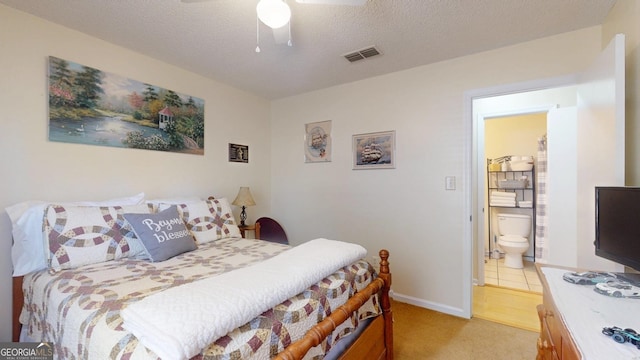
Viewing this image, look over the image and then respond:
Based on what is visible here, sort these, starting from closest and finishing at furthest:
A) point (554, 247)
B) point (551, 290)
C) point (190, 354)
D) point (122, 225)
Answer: point (190, 354) → point (551, 290) → point (122, 225) → point (554, 247)

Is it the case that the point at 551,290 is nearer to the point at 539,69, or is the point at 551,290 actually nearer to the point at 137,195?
the point at 539,69

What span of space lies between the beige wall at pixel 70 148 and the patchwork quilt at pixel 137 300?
675 mm

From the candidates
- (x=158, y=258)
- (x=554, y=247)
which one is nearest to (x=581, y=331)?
(x=158, y=258)

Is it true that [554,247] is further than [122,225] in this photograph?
Yes

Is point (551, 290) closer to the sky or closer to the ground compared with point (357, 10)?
closer to the ground

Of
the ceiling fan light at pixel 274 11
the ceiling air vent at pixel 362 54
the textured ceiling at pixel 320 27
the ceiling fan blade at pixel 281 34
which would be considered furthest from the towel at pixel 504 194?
the ceiling fan light at pixel 274 11

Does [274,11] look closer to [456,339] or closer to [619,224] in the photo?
[619,224]

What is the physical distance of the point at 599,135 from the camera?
1655 millimetres

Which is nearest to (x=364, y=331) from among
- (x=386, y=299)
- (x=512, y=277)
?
(x=386, y=299)

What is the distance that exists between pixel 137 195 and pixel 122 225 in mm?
478

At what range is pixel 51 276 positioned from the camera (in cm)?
149

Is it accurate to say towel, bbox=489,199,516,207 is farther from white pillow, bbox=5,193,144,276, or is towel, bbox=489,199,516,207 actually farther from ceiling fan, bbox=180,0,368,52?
white pillow, bbox=5,193,144,276

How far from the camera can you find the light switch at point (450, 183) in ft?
8.34

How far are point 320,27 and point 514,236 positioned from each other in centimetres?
388
